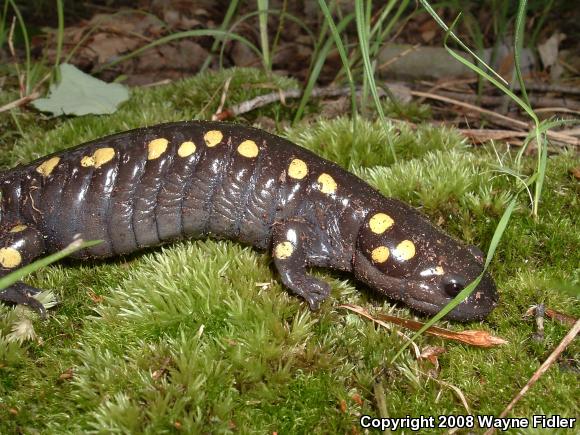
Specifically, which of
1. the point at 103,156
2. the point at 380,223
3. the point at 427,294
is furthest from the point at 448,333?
the point at 103,156

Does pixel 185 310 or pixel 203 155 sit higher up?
pixel 203 155

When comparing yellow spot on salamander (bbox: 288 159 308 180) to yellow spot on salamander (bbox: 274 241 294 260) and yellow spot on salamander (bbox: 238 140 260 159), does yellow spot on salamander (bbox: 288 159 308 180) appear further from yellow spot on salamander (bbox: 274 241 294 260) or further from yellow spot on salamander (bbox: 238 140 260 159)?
yellow spot on salamander (bbox: 274 241 294 260)

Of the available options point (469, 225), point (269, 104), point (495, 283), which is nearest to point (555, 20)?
point (269, 104)

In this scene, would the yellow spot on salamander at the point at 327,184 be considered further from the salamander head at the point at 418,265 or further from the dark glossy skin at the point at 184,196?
the salamander head at the point at 418,265

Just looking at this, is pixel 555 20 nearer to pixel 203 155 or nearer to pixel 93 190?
pixel 203 155

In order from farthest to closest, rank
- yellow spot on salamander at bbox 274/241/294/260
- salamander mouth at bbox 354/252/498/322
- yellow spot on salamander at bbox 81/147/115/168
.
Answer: yellow spot on salamander at bbox 81/147/115/168, yellow spot on salamander at bbox 274/241/294/260, salamander mouth at bbox 354/252/498/322

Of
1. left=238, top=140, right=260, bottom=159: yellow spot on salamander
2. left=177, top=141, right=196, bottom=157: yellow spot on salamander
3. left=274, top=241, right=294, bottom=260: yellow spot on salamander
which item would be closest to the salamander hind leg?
left=177, top=141, right=196, bottom=157: yellow spot on salamander
